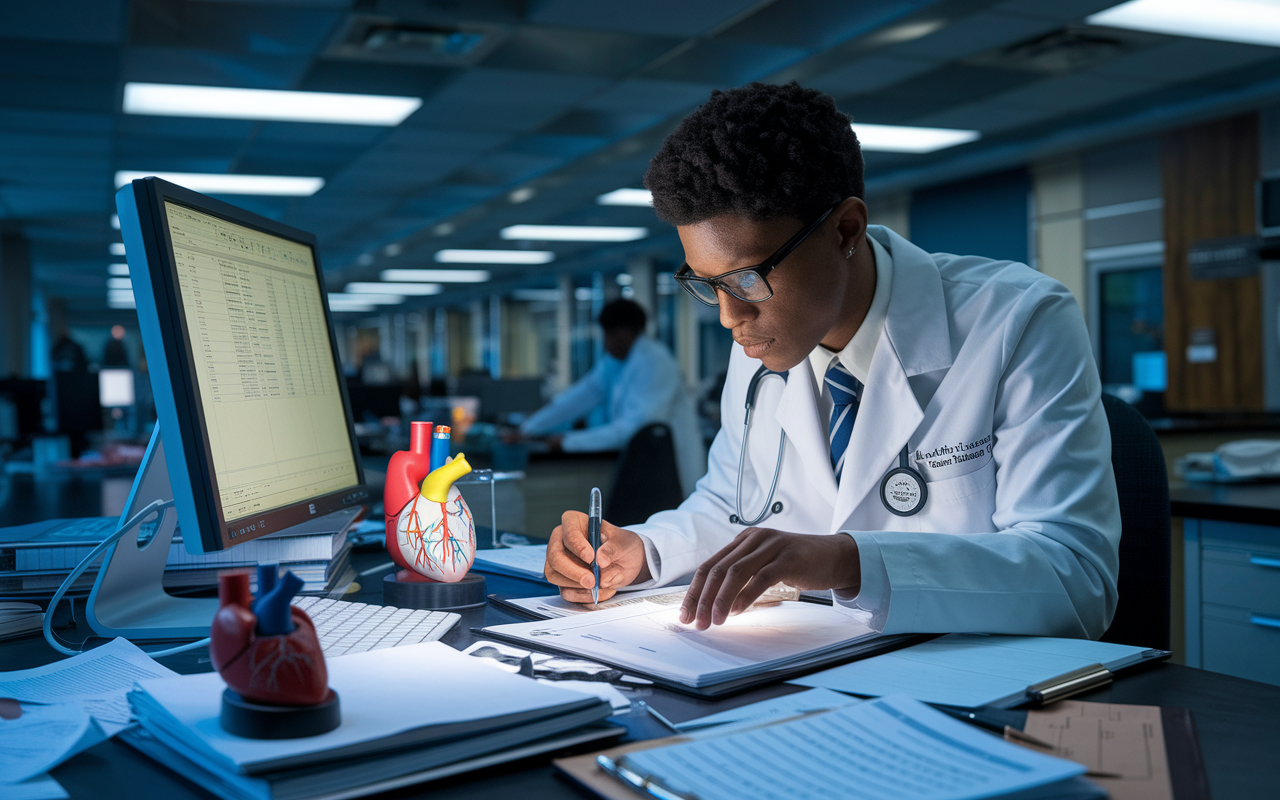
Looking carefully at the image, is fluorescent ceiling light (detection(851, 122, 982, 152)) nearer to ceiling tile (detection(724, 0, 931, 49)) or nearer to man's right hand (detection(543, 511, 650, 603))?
ceiling tile (detection(724, 0, 931, 49))

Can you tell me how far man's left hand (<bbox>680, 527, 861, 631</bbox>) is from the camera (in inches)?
37.3

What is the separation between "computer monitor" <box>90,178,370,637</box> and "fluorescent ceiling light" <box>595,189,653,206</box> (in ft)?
24.2

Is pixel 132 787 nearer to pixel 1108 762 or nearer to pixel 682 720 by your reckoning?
pixel 682 720

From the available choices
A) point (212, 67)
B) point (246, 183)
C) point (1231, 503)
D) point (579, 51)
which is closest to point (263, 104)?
point (212, 67)

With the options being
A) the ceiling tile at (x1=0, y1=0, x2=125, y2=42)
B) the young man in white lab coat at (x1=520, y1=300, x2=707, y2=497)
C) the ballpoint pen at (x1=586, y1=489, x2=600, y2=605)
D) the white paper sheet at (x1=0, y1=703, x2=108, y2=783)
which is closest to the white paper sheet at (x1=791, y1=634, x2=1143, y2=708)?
the ballpoint pen at (x1=586, y1=489, x2=600, y2=605)

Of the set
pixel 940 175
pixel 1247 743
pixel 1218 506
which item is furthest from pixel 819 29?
pixel 1247 743

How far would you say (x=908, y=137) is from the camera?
6820 mm

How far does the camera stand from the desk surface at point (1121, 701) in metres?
0.64

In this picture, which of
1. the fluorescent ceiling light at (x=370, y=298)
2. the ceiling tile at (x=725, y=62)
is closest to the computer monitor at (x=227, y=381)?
the ceiling tile at (x=725, y=62)

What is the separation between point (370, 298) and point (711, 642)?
1875cm

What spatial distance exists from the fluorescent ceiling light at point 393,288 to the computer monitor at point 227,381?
1517cm

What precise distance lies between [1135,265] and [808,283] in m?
6.80

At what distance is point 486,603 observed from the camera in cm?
124

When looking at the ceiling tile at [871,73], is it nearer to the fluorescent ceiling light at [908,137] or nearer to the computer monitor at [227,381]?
the fluorescent ceiling light at [908,137]
